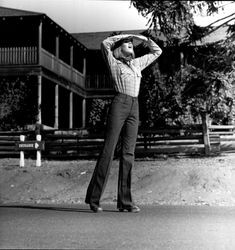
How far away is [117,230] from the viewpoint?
4.53 meters

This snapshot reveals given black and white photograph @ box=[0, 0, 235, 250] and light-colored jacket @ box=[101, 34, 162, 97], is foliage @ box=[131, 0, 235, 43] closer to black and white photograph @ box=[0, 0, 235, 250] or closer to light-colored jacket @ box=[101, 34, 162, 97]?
black and white photograph @ box=[0, 0, 235, 250]

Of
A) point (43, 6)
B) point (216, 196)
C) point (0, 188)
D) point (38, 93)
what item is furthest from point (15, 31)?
point (43, 6)

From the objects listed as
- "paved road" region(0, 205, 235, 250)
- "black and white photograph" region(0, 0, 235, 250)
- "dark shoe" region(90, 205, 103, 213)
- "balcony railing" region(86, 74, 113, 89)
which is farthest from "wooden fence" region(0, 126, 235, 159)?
"balcony railing" region(86, 74, 113, 89)

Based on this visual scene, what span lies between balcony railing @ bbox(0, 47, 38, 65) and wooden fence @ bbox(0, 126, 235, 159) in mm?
7956

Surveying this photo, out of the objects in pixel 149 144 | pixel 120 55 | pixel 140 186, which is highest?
pixel 120 55

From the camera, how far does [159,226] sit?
4.86 meters

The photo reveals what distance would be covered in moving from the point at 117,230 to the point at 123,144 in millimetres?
1350

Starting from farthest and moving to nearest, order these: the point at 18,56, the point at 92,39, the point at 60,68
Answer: the point at 92,39, the point at 60,68, the point at 18,56

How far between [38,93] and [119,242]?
66.4 ft

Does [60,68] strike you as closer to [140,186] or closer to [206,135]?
[206,135]

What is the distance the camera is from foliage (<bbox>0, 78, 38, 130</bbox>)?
71.2ft

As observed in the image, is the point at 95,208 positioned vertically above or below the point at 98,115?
below

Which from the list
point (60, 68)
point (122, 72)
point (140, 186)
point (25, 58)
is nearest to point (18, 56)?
point (25, 58)

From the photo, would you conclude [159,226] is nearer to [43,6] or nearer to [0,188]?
[43,6]
